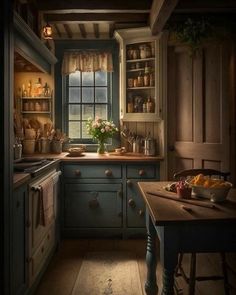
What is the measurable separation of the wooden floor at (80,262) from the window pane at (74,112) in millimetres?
1752

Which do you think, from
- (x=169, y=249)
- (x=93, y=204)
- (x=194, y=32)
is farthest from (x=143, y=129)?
(x=169, y=249)

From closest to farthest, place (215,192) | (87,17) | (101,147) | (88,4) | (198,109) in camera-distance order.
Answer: (215,192) → (88,4) → (198,109) → (87,17) → (101,147)

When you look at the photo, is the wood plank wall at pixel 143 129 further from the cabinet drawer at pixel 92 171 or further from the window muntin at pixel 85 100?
the cabinet drawer at pixel 92 171

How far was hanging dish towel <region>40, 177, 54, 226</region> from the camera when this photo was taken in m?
2.76

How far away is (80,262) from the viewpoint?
10.8 feet

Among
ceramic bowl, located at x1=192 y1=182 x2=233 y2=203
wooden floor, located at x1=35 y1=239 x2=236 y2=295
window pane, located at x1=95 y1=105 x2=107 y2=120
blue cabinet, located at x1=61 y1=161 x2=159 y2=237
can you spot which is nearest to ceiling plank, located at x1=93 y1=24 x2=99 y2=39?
window pane, located at x1=95 y1=105 x2=107 y2=120

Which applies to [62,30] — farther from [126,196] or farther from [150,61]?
[126,196]

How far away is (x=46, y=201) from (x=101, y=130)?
158 cm

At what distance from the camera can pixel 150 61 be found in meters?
4.30

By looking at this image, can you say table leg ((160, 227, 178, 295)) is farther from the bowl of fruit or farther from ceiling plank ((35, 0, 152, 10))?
ceiling plank ((35, 0, 152, 10))

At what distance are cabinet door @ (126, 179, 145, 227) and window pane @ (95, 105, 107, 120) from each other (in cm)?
122

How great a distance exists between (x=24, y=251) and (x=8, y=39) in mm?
1423

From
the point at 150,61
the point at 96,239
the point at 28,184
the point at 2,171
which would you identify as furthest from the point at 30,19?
the point at 96,239

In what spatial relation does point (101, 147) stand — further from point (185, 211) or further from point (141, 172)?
point (185, 211)
